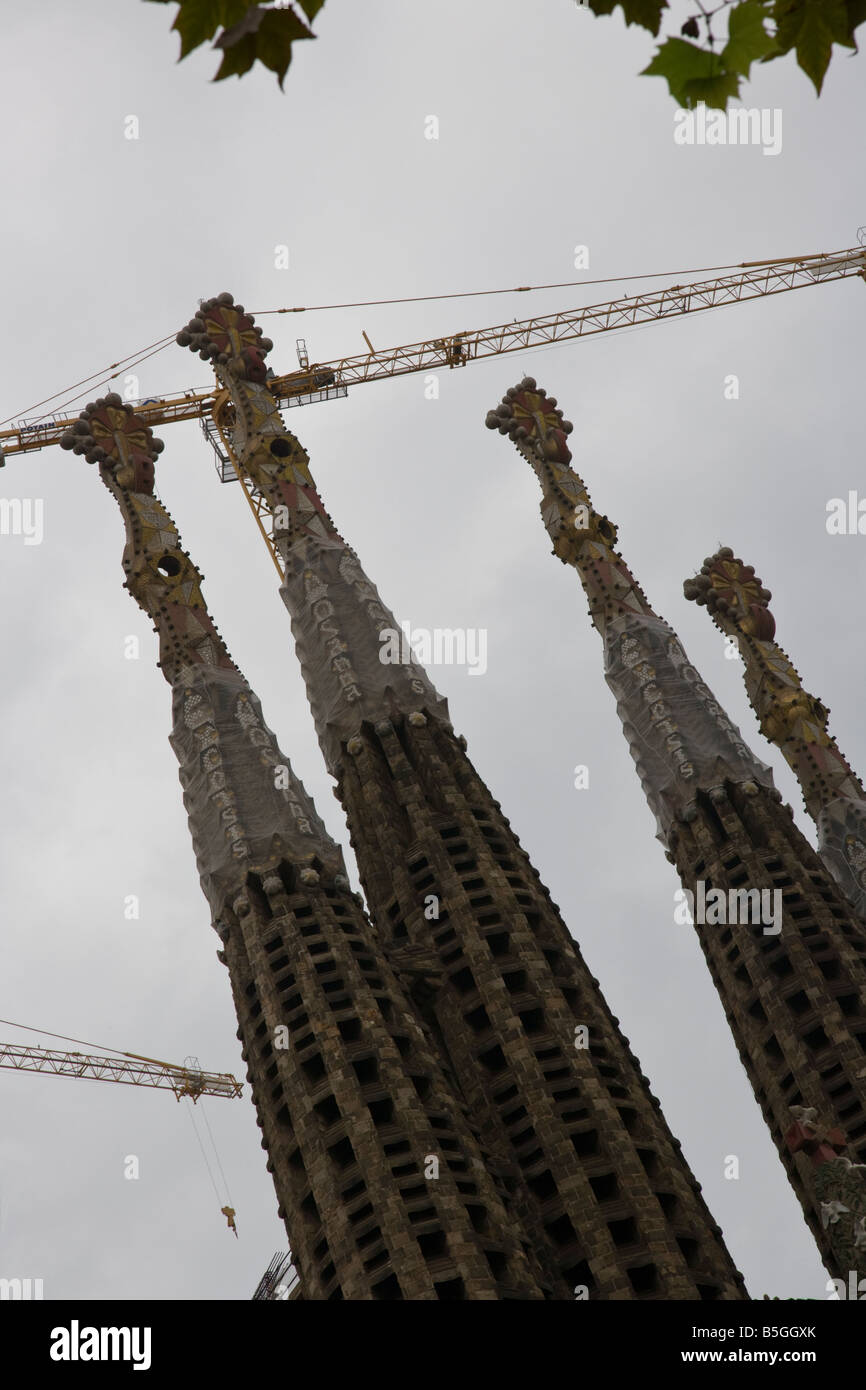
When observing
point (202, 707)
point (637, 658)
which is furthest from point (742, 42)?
point (637, 658)

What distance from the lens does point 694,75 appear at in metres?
10.7

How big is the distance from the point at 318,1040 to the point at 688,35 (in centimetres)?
5510

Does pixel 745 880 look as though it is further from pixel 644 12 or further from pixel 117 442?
pixel 644 12

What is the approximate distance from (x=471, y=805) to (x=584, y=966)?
375 inches

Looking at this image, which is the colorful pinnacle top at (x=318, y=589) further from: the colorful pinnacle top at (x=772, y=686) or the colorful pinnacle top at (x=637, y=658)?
the colorful pinnacle top at (x=772, y=686)

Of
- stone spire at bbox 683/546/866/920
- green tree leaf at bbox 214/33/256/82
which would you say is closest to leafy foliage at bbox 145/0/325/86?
green tree leaf at bbox 214/33/256/82

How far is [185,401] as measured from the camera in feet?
414

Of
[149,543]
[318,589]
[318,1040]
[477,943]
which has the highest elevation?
[149,543]

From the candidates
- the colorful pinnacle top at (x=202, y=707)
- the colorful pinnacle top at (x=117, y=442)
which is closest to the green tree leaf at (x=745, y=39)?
the colorful pinnacle top at (x=202, y=707)

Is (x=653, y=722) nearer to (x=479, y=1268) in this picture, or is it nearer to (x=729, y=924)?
(x=729, y=924)

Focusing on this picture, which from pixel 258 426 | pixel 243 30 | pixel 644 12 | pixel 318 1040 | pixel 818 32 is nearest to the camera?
pixel 243 30

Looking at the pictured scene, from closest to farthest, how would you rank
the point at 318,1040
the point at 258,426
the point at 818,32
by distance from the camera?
the point at 818,32 → the point at 318,1040 → the point at 258,426

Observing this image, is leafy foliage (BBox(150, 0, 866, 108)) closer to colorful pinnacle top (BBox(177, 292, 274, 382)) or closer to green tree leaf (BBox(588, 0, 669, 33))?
green tree leaf (BBox(588, 0, 669, 33))
